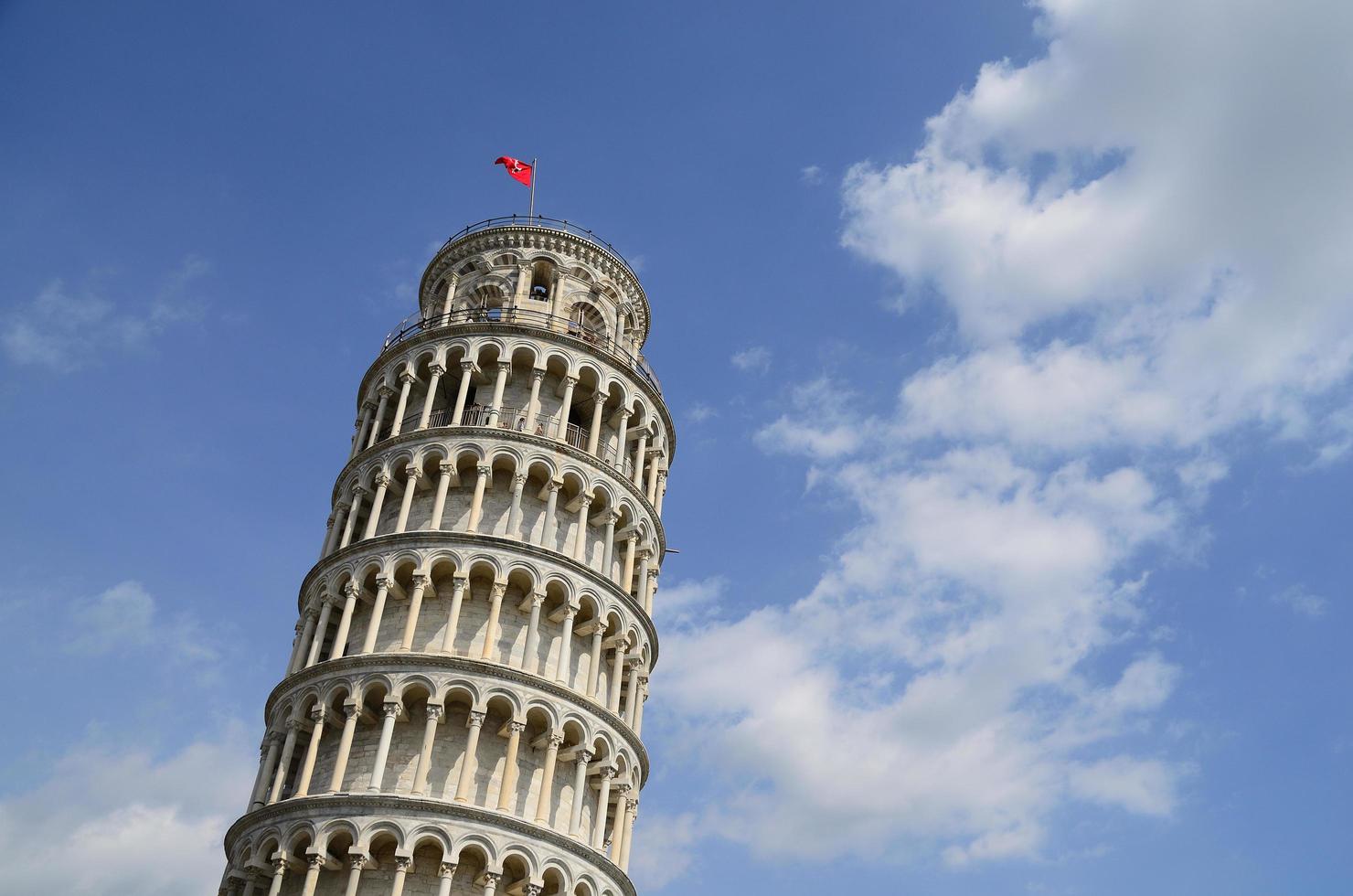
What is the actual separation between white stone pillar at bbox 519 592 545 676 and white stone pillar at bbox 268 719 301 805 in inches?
282

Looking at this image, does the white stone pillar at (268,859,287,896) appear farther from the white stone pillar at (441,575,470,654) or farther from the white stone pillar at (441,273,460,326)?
the white stone pillar at (441,273,460,326)

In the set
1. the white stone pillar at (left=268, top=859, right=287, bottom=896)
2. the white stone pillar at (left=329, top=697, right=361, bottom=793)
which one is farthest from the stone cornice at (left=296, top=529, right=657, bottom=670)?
the white stone pillar at (left=268, top=859, right=287, bottom=896)

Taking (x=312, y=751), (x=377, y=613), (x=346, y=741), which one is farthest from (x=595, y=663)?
(x=312, y=751)

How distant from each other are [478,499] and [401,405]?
238 inches

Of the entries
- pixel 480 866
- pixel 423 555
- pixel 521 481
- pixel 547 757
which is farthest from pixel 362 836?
pixel 521 481

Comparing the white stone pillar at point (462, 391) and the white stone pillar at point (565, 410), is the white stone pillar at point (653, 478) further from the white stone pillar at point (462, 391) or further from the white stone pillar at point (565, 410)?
the white stone pillar at point (462, 391)

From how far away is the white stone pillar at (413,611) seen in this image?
38.9 m

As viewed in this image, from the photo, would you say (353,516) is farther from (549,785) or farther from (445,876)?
(445,876)

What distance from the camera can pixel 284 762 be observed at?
126 ft

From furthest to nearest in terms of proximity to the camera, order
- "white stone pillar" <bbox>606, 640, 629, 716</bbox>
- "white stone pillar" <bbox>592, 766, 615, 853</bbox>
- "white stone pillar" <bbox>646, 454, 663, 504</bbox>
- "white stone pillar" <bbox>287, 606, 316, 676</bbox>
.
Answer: "white stone pillar" <bbox>646, 454, 663, 504</bbox>
"white stone pillar" <bbox>606, 640, 629, 716</bbox>
"white stone pillar" <bbox>287, 606, 316, 676</bbox>
"white stone pillar" <bbox>592, 766, 615, 853</bbox>

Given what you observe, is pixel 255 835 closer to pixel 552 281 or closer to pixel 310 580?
pixel 310 580

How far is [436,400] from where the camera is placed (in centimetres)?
4725

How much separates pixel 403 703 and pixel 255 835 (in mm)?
5532

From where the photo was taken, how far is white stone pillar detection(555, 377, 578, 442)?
45534 millimetres
